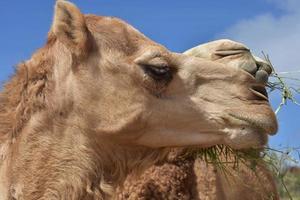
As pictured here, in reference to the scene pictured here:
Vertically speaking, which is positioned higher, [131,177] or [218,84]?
[218,84]

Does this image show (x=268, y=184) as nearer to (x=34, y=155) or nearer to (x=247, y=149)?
(x=247, y=149)

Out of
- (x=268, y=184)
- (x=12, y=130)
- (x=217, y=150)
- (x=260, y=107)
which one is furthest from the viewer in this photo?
(x=268, y=184)

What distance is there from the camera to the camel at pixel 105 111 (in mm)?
4816

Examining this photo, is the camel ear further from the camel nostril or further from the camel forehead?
the camel nostril

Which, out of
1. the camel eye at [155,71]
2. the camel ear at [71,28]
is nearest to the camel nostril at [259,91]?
the camel eye at [155,71]

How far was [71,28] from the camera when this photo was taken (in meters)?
4.95

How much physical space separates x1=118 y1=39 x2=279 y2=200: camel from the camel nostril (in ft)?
0.48

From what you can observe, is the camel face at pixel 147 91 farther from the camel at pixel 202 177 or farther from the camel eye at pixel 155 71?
the camel at pixel 202 177

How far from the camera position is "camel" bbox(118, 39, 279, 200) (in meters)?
5.16

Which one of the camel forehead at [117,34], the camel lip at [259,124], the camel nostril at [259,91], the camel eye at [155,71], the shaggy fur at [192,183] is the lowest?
the shaggy fur at [192,183]

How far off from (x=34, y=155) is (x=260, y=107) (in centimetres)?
153

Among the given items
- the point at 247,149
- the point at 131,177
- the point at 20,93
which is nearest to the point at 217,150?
the point at 247,149

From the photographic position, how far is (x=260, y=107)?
469cm

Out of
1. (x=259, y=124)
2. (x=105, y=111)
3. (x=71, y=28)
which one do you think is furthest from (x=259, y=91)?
(x=71, y=28)
